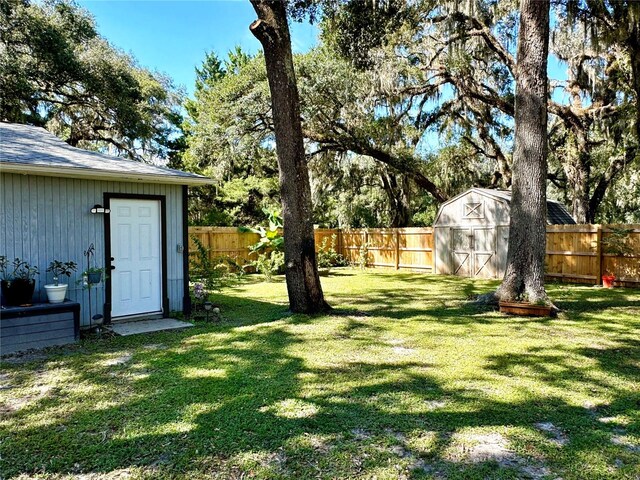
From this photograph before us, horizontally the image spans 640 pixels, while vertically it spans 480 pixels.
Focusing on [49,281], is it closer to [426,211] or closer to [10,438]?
[10,438]

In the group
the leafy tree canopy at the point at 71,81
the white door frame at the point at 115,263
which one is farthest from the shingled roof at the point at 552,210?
the leafy tree canopy at the point at 71,81

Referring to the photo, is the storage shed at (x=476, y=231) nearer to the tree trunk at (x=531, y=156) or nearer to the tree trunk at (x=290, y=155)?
the tree trunk at (x=531, y=156)

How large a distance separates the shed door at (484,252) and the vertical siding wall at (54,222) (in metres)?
9.22

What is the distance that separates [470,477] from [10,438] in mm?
2770

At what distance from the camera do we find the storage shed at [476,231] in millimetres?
11555

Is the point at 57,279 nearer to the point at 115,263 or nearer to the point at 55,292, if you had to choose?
the point at 55,292

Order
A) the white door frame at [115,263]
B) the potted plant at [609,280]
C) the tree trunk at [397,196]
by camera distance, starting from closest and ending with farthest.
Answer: the white door frame at [115,263], the potted plant at [609,280], the tree trunk at [397,196]

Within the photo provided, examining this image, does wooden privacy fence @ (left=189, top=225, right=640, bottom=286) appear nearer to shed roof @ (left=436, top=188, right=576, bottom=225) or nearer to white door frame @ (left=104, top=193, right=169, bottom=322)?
shed roof @ (left=436, top=188, right=576, bottom=225)

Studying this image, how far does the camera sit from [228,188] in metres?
18.0

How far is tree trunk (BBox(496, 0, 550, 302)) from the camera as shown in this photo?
6.50 m

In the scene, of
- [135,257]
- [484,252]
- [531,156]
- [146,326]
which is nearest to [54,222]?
[135,257]

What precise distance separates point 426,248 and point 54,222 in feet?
36.2

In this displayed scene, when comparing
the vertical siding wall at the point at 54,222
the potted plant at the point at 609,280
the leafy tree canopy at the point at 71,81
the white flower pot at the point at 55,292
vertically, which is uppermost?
the leafy tree canopy at the point at 71,81

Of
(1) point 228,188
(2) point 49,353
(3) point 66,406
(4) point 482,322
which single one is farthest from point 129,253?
(1) point 228,188
